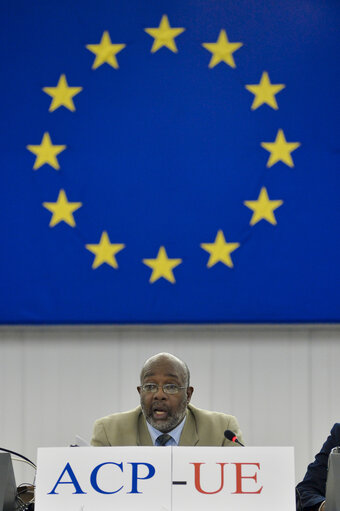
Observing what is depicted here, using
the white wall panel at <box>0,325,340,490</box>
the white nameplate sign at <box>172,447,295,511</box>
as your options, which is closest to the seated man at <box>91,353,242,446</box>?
the white nameplate sign at <box>172,447,295,511</box>

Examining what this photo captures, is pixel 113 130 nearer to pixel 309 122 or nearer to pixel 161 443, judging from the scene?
pixel 309 122

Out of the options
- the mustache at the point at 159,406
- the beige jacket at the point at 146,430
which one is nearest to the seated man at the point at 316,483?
the beige jacket at the point at 146,430

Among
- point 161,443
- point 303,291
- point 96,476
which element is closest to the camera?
point 96,476

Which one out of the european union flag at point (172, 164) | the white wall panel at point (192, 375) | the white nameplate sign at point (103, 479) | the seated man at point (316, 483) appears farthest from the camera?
the white wall panel at point (192, 375)

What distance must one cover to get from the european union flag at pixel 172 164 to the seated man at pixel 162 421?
3.63 feet

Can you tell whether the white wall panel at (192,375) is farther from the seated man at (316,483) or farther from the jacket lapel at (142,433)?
the seated man at (316,483)

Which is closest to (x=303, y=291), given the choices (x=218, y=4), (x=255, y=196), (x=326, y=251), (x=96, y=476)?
(x=326, y=251)

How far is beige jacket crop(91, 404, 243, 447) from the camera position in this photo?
3721 millimetres

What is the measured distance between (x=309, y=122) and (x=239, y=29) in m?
0.64

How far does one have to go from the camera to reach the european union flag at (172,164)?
486cm

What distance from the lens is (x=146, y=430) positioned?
12.4 ft

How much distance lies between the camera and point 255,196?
488 centimetres

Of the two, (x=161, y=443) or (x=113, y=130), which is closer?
(x=161, y=443)

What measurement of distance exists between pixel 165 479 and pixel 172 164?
2564 mm
